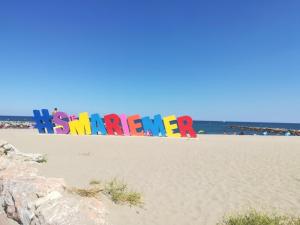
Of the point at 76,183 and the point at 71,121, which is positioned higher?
the point at 71,121

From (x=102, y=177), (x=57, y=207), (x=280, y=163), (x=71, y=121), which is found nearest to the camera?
(x=57, y=207)

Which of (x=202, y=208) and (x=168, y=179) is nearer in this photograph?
(x=202, y=208)

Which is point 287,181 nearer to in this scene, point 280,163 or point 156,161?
point 280,163

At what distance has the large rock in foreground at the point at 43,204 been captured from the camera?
4660mm

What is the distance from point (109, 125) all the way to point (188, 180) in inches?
652

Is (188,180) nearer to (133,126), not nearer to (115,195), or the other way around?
(115,195)

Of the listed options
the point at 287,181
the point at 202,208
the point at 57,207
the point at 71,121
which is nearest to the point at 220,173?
the point at 287,181

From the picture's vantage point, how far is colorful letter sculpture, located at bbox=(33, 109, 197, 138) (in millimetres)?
24641

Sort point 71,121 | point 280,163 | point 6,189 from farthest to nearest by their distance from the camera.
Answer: point 71,121 < point 280,163 < point 6,189

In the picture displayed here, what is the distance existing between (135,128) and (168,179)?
52.6 feet

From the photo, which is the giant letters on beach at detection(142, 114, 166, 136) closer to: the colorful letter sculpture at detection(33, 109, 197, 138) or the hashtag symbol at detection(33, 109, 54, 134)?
the colorful letter sculpture at detection(33, 109, 197, 138)

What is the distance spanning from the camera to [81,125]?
24.7 metres

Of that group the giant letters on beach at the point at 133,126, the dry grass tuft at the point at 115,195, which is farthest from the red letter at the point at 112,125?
the dry grass tuft at the point at 115,195

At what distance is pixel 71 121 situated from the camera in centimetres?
2464
